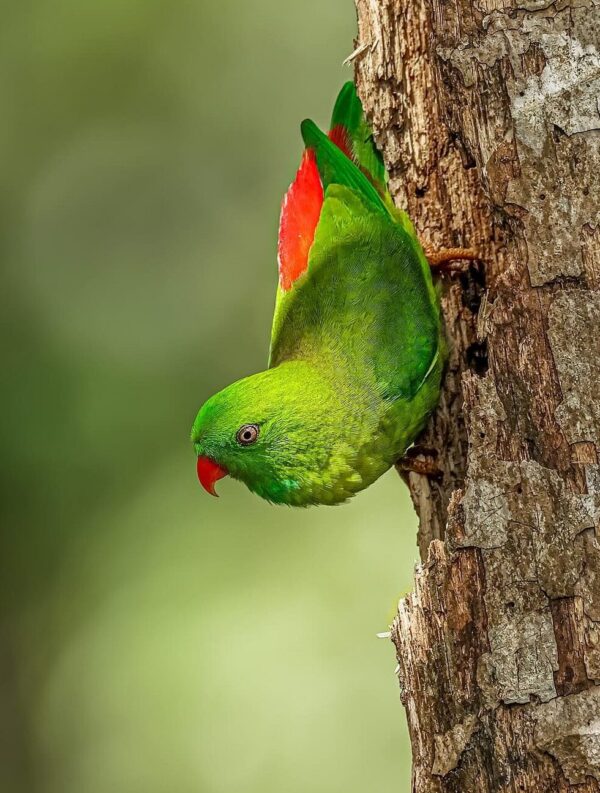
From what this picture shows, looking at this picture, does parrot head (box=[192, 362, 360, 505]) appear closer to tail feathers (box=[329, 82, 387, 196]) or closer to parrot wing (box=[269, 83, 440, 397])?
parrot wing (box=[269, 83, 440, 397])

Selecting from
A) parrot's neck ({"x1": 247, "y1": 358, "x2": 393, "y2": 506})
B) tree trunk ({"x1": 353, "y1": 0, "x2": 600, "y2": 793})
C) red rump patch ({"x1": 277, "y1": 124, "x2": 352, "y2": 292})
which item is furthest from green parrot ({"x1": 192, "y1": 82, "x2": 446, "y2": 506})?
tree trunk ({"x1": 353, "y1": 0, "x2": 600, "y2": 793})

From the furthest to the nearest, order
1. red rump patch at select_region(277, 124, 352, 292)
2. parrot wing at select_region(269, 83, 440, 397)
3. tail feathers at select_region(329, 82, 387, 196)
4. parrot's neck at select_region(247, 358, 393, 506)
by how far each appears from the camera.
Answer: red rump patch at select_region(277, 124, 352, 292)
tail feathers at select_region(329, 82, 387, 196)
parrot wing at select_region(269, 83, 440, 397)
parrot's neck at select_region(247, 358, 393, 506)

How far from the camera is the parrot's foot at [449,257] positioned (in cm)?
322

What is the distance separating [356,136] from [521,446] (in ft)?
6.21

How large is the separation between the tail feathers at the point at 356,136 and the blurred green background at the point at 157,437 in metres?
4.12

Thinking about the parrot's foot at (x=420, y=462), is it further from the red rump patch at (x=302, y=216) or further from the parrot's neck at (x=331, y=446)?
the red rump patch at (x=302, y=216)

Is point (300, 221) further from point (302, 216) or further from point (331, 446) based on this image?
point (331, 446)

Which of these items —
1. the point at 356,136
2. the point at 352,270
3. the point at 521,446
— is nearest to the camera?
the point at 521,446

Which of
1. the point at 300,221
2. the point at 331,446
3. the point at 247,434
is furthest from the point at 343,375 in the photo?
the point at 300,221

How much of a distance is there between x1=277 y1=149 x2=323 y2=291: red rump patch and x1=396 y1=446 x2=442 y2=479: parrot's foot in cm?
98

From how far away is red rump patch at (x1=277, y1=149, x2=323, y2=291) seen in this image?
4.02m

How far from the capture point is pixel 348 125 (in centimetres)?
396

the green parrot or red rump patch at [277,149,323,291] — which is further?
red rump patch at [277,149,323,291]

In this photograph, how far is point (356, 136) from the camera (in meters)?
3.94
